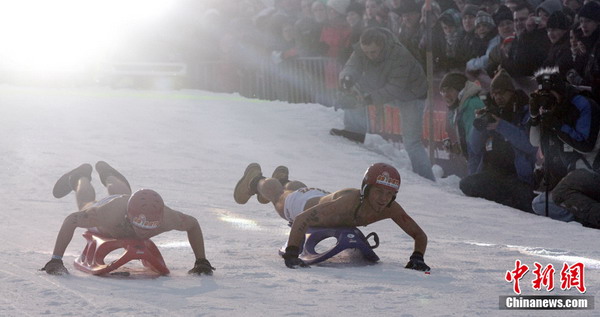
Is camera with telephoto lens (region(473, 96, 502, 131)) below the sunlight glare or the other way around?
below

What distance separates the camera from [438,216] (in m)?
13.9

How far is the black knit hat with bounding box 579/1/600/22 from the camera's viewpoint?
39.0 feet

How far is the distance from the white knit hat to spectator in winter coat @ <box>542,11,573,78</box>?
6.33 meters

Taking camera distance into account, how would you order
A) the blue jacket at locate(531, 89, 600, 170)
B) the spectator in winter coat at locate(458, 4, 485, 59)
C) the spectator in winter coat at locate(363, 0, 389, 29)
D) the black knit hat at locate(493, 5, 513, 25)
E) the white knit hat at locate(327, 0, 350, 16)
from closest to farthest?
the blue jacket at locate(531, 89, 600, 170), the black knit hat at locate(493, 5, 513, 25), the spectator in winter coat at locate(458, 4, 485, 59), the spectator in winter coat at locate(363, 0, 389, 29), the white knit hat at locate(327, 0, 350, 16)

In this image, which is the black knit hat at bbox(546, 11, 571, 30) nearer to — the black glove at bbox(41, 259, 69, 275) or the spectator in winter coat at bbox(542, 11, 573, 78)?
the spectator in winter coat at bbox(542, 11, 573, 78)

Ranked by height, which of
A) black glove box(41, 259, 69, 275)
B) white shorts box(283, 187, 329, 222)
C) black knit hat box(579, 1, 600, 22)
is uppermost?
black knit hat box(579, 1, 600, 22)

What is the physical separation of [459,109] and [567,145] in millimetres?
2352

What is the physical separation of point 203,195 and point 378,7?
170 inches

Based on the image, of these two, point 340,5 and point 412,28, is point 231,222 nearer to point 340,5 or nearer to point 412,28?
point 412,28

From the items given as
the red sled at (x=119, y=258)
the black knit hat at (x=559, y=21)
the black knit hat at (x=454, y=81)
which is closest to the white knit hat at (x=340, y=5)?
the black knit hat at (x=454, y=81)

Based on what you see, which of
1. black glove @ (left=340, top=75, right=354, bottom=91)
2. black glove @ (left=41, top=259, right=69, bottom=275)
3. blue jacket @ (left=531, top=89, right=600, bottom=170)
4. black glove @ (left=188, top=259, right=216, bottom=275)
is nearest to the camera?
black glove @ (left=41, top=259, right=69, bottom=275)

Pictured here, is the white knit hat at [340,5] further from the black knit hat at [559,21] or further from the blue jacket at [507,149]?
the black knit hat at [559,21]

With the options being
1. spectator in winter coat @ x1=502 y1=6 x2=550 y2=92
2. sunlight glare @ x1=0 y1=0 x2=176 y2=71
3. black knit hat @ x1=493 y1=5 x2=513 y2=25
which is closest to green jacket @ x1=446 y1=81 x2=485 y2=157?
spectator in winter coat @ x1=502 y1=6 x2=550 y2=92

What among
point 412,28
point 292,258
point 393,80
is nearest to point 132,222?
point 292,258
